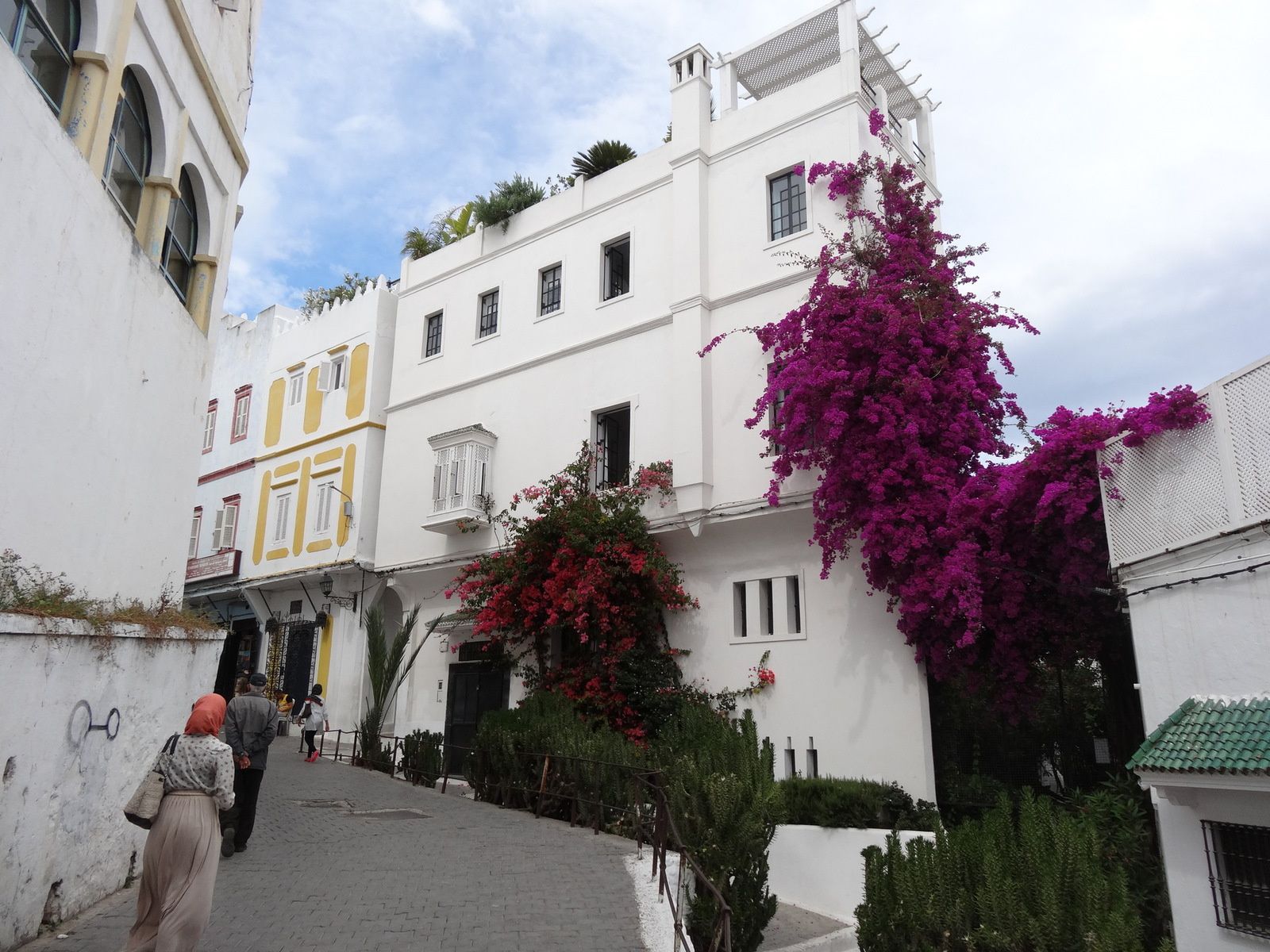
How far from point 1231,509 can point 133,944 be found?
916cm

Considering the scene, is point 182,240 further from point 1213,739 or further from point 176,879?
point 1213,739

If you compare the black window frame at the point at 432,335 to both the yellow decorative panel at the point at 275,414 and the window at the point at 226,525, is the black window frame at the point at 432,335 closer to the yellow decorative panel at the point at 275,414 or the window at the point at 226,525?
the yellow decorative panel at the point at 275,414

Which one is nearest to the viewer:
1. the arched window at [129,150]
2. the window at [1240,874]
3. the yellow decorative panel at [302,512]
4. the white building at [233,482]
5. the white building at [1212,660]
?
the window at [1240,874]

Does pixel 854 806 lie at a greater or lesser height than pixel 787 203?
lesser

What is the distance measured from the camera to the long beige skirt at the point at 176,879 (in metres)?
5.43

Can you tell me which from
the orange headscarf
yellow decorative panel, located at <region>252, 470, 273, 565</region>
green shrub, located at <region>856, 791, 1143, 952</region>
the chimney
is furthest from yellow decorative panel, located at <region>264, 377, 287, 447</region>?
green shrub, located at <region>856, 791, 1143, 952</region>

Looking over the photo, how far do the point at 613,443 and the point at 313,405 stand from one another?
937cm

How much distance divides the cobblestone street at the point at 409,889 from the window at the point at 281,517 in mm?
11999

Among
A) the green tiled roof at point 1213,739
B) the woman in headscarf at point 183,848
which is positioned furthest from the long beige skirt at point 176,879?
the green tiled roof at point 1213,739

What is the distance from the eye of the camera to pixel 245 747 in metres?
9.84

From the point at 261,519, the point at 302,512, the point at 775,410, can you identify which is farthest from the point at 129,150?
the point at 261,519

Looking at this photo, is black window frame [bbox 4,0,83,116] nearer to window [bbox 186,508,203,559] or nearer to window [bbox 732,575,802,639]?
window [bbox 732,575,802,639]

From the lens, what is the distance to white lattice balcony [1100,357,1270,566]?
28.5ft

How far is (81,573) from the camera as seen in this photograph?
884 centimetres
